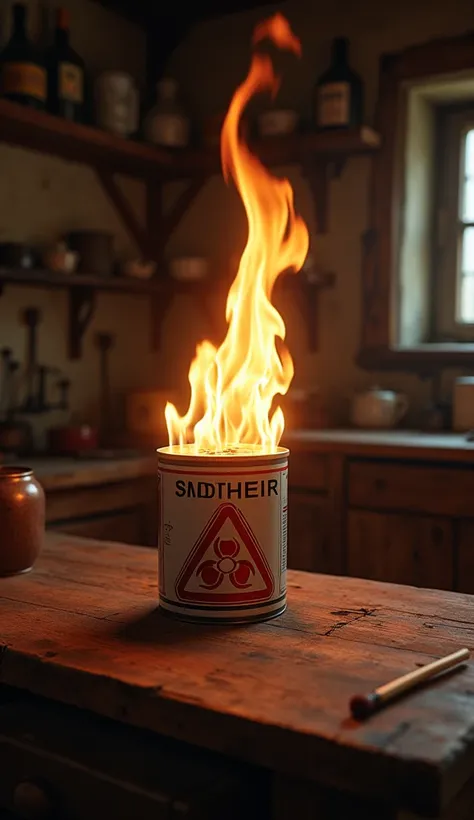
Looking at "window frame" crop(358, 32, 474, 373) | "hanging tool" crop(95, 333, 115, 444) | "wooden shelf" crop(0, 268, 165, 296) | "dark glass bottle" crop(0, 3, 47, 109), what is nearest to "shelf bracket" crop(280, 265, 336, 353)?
"window frame" crop(358, 32, 474, 373)

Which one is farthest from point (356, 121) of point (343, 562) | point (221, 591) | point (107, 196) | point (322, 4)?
point (221, 591)

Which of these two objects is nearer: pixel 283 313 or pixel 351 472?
pixel 351 472

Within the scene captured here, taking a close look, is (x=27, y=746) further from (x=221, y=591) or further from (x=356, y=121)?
(x=356, y=121)

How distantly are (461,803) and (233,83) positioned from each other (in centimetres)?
345

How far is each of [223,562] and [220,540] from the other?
0.08 feet

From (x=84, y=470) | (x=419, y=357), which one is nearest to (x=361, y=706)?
(x=84, y=470)

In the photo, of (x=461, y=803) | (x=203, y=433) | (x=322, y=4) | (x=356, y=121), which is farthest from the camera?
(x=322, y=4)

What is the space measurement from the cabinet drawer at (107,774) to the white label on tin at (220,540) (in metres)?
0.17

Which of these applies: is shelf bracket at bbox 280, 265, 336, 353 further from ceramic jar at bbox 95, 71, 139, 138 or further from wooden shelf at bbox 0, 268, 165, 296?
ceramic jar at bbox 95, 71, 139, 138

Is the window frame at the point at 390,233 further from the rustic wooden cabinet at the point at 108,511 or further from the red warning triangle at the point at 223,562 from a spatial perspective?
the red warning triangle at the point at 223,562

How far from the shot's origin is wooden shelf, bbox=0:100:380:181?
2.95 metres

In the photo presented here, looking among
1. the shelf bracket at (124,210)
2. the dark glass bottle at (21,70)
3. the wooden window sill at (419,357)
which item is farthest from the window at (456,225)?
the dark glass bottle at (21,70)

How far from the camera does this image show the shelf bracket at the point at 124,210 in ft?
11.8

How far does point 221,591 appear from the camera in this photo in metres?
0.98
